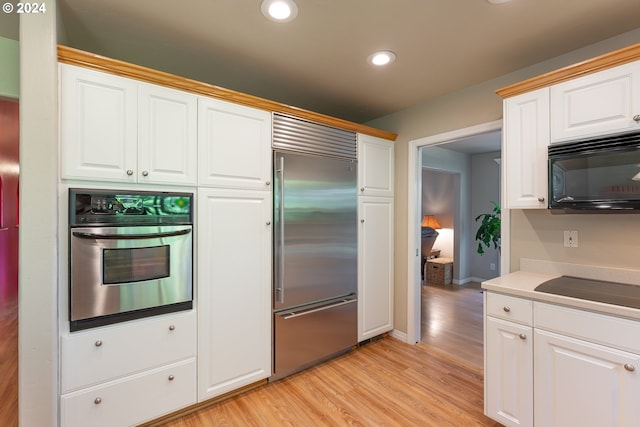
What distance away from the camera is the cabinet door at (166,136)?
1.76 m

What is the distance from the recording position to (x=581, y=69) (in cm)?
168

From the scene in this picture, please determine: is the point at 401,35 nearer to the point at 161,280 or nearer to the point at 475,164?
the point at 161,280

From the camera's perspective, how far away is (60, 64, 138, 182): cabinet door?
1.56 metres

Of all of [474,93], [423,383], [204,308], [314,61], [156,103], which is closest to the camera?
[156,103]

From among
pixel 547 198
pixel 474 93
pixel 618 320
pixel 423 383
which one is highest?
pixel 474 93

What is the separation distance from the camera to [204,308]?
199 centimetres

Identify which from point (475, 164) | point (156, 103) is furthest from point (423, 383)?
point (475, 164)

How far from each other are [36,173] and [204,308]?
3.88 ft

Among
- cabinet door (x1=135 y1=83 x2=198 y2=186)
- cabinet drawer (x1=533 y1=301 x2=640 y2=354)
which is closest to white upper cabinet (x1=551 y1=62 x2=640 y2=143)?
cabinet drawer (x1=533 y1=301 x2=640 y2=354)

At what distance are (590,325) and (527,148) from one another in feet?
3.60

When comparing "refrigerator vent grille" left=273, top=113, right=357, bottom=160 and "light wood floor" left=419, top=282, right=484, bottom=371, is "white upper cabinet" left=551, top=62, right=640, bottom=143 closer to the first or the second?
"refrigerator vent grille" left=273, top=113, right=357, bottom=160

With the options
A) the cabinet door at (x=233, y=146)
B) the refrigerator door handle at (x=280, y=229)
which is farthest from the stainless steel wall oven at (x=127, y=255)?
the refrigerator door handle at (x=280, y=229)

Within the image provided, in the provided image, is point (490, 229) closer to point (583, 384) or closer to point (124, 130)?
point (583, 384)

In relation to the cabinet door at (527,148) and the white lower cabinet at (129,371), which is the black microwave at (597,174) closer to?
the cabinet door at (527,148)
